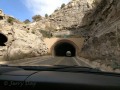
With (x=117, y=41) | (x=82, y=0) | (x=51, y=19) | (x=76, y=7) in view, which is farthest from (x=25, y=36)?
(x=82, y=0)

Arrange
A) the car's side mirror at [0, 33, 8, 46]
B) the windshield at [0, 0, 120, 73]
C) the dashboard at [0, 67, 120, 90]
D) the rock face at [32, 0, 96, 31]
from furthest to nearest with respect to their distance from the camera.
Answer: the rock face at [32, 0, 96, 31] → the windshield at [0, 0, 120, 73] → the car's side mirror at [0, 33, 8, 46] → the dashboard at [0, 67, 120, 90]

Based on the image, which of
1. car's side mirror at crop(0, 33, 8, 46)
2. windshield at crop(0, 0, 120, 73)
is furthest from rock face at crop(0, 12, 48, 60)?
car's side mirror at crop(0, 33, 8, 46)

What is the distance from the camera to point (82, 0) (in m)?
112

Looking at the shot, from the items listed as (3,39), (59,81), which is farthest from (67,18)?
(59,81)

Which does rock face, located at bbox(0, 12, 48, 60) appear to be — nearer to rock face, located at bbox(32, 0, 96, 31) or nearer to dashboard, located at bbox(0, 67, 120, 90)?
rock face, located at bbox(32, 0, 96, 31)

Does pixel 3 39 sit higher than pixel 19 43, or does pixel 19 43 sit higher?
pixel 19 43

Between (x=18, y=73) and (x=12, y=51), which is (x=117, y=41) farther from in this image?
(x=18, y=73)

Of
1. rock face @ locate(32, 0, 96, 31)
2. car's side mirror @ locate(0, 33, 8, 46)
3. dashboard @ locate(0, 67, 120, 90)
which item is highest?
rock face @ locate(32, 0, 96, 31)

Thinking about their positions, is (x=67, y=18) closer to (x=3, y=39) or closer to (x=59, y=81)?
(x=3, y=39)

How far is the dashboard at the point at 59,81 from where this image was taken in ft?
9.60

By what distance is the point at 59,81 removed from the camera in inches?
119

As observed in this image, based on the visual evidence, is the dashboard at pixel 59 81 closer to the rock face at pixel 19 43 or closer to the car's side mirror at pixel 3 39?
the car's side mirror at pixel 3 39

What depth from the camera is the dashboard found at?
2926mm

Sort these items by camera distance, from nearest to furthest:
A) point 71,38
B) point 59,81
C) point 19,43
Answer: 1. point 59,81
2. point 19,43
3. point 71,38
